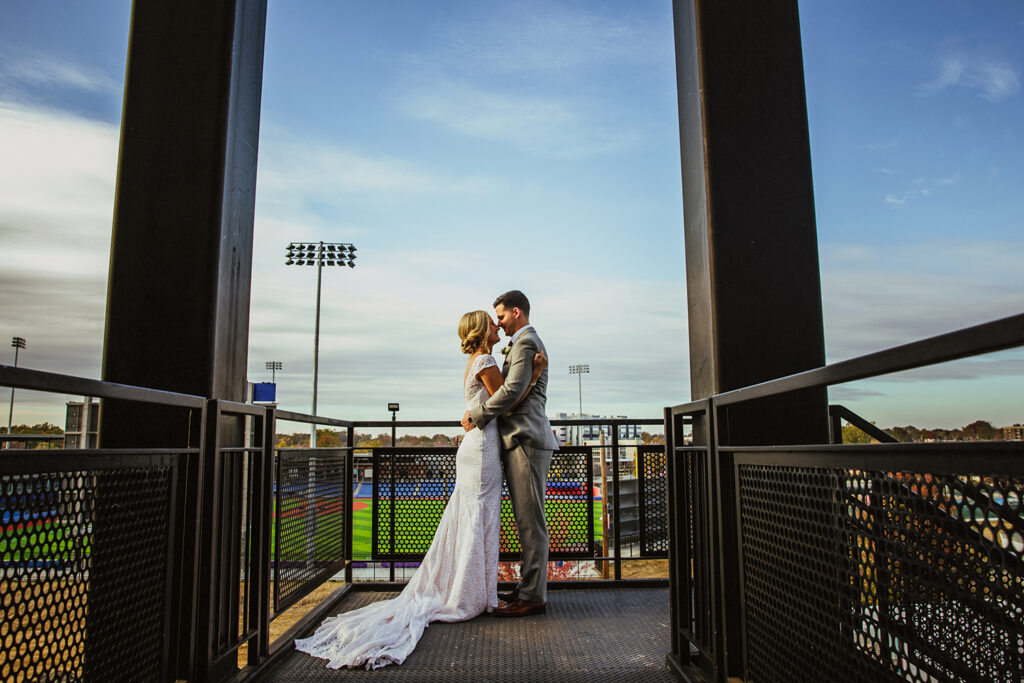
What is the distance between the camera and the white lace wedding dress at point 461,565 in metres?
3.30

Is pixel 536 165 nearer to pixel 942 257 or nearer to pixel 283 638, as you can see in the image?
pixel 942 257

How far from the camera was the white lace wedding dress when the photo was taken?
330 centimetres

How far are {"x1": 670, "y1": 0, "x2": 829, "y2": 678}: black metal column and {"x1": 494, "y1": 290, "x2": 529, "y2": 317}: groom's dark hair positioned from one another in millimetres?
1315

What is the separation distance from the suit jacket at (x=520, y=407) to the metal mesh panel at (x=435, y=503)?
0.78m

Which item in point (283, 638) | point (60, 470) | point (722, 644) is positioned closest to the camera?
point (60, 470)

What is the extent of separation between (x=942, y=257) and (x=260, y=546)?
830 cm

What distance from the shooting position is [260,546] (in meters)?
2.77

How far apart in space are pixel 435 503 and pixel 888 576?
3.70 m

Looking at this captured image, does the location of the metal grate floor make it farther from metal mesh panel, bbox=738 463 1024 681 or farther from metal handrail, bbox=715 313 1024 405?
metal handrail, bbox=715 313 1024 405

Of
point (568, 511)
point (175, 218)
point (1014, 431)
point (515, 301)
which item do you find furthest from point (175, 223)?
point (568, 511)

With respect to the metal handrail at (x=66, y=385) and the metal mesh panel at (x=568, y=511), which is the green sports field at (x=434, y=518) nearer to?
the metal mesh panel at (x=568, y=511)

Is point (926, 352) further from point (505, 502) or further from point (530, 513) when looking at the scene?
point (505, 502)

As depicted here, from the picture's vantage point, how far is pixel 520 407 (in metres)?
3.91

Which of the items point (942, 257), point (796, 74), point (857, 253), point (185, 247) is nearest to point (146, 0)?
point (185, 247)
